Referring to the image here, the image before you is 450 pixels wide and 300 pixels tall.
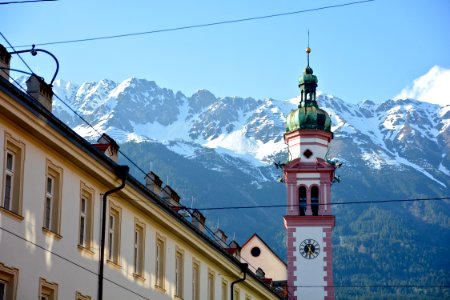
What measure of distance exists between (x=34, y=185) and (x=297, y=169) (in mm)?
64035

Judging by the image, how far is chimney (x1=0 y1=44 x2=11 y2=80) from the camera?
30062mm

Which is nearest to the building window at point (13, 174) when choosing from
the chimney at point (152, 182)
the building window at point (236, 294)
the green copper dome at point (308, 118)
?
the chimney at point (152, 182)

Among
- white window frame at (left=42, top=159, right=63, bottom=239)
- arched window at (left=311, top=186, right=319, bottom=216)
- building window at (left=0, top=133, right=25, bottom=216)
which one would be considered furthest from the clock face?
building window at (left=0, top=133, right=25, bottom=216)

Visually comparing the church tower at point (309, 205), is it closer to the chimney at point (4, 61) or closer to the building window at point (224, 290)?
the building window at point (224, 290)

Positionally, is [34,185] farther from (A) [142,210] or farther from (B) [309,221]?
(B) [309,221]

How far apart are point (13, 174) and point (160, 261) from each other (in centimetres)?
1445

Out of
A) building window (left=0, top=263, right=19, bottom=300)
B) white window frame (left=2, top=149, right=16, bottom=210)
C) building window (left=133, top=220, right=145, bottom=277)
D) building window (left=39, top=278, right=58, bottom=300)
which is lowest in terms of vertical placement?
A: building window (left=0, top=263, right=19, bottom=300)

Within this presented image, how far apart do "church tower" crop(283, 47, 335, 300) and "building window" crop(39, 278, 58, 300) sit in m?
56.9

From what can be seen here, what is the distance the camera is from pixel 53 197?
109 feet

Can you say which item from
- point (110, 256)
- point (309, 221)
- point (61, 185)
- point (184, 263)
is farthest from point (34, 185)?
point (309, 221)

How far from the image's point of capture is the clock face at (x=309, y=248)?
3600 inches

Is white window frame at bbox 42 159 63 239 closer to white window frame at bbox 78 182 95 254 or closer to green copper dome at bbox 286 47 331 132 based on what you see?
white window frame at bbox 78 182 95 254

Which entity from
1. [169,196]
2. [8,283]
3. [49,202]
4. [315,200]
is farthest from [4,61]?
[315,200]

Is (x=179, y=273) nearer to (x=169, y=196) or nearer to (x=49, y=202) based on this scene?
(x=169, y=196)
